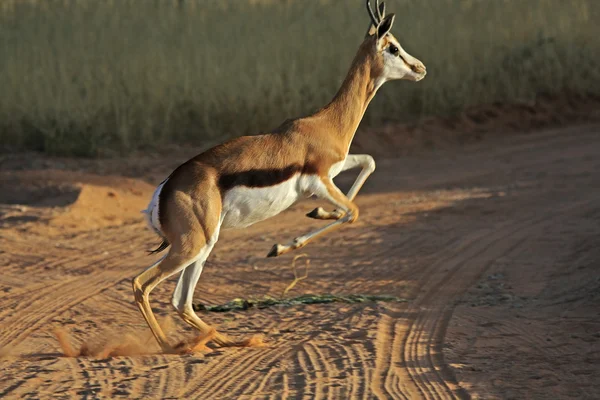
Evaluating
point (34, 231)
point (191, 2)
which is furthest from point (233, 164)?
point (191, 2)


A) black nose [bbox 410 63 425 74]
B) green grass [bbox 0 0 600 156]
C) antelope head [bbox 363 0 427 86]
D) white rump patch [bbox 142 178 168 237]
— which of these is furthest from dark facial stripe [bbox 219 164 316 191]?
green grass [bbox 0 0 600 156]

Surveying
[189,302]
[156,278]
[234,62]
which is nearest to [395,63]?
[189,302]

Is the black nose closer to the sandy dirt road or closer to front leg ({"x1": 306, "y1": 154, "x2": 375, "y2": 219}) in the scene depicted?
front leg ({"x1": 306, "y1": 154, "x2": 375, "y2": 219})

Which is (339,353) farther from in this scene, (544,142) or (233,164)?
(544,142)

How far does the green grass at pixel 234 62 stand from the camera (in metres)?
15.3

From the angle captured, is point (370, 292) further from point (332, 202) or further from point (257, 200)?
point (257, 200)

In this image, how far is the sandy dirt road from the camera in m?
6.06

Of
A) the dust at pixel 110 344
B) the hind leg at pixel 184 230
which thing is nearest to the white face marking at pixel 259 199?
the hind leg at pixel 184 230

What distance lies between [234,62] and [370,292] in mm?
8925

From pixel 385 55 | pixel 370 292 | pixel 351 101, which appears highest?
pixel 385 55

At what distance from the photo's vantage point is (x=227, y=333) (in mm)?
7355

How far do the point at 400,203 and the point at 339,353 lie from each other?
5.48 meters

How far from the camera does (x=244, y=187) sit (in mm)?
6762

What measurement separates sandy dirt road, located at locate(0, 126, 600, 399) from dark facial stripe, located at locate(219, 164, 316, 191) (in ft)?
3.80
